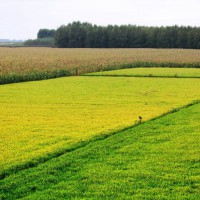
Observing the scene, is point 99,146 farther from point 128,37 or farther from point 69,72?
point 128,37

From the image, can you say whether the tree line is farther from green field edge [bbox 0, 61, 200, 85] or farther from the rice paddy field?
the rice paddy field

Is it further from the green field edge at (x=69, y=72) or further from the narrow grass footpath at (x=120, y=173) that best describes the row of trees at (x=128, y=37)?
the narrow grass footpath at (x=120, y=173)

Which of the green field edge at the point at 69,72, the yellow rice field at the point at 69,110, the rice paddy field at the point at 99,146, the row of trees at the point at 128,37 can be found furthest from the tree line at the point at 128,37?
the rice paddy field at the point at 99,146

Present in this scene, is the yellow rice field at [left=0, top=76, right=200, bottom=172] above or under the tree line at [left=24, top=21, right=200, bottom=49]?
under

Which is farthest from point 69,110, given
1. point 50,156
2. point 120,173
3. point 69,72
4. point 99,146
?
point 69,72

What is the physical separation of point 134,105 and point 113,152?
9258 millimetres

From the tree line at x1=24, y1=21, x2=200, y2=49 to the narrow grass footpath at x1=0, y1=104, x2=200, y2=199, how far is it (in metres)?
101

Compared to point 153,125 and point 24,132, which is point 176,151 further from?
point 24,132

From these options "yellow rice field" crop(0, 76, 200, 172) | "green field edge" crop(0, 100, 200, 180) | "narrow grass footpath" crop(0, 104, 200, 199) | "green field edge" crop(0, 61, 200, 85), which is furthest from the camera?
"green field edge" crop(0, 61, 200, 85)

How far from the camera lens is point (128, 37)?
120 m

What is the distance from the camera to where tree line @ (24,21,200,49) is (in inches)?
4486

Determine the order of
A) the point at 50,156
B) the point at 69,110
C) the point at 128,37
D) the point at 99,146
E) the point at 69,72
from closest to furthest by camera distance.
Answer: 1. the point at 50,156
2. the point at 99,146
3. the point at 69,110
4. the point at 69,72
5. the point at 128,37

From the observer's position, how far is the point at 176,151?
11.9 m

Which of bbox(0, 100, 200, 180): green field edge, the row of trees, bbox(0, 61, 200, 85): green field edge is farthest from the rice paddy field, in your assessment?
the row of trees
